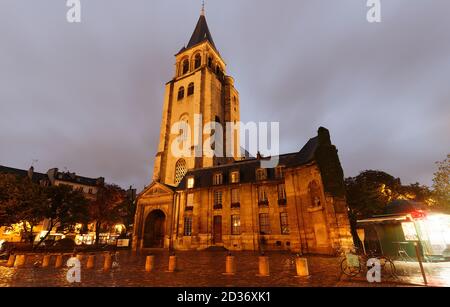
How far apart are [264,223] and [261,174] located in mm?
5544

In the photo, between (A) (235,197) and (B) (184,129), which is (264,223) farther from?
(B) (184,129)

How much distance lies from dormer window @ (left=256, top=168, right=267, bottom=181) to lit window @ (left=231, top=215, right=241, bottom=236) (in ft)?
16.6

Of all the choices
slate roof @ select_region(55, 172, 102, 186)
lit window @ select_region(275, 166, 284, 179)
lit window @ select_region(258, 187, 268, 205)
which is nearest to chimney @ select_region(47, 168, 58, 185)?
slate roof @ select_region(55, 172, 102, 186)

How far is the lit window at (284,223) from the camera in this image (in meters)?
23.3

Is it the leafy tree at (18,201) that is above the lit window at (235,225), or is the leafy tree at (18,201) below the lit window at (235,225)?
above

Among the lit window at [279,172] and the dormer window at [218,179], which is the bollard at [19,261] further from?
the lit window at [279,172]

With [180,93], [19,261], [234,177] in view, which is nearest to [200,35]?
[180,93]

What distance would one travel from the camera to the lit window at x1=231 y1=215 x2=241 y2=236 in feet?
83.8

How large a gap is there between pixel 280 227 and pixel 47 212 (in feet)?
95.7

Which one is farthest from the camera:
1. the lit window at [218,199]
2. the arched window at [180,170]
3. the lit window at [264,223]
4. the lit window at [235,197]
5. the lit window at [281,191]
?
the arched window at [180,170]

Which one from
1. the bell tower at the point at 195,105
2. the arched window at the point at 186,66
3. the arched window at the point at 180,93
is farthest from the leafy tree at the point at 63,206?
the arched window at the point at 186,66

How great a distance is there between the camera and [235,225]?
25.8 m

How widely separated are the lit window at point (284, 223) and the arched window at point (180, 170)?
1867 centimetres
